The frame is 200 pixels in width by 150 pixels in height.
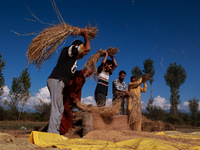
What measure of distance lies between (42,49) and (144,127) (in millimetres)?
4157

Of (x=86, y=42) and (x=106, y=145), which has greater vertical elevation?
(x=86, y=42)

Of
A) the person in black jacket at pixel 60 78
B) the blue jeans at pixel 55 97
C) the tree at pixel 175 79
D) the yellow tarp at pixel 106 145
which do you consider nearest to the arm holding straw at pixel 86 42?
the person in black jacket at pixel 60 78

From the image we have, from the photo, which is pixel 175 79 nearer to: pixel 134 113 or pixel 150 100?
pixel 150 100

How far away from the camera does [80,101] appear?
4172mm

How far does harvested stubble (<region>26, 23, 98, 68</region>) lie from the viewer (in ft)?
12.1

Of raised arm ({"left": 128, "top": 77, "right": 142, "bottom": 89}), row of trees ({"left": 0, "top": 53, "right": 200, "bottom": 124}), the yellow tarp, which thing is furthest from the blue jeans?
row of trees ({"left": 0, "top": 53, "right": 200, "bottom": 124})

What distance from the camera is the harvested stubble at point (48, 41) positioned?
3.69 meters

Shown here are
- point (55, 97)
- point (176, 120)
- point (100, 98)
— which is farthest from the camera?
point (176, 120)

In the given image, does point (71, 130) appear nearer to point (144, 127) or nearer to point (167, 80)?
point (144, 127)

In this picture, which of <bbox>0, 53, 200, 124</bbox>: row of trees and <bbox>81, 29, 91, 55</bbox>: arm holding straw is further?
<bbox>0, 53, 200, 124</bbox>: row of trees

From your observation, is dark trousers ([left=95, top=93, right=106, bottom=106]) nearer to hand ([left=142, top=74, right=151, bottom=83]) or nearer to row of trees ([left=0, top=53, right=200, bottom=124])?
hand ([left=142, top=74, right=151, bottom=83])

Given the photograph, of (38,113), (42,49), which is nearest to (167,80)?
(38,113)

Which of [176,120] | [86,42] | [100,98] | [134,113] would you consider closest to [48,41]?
[86,42]

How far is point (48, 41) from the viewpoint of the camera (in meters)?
3.71
